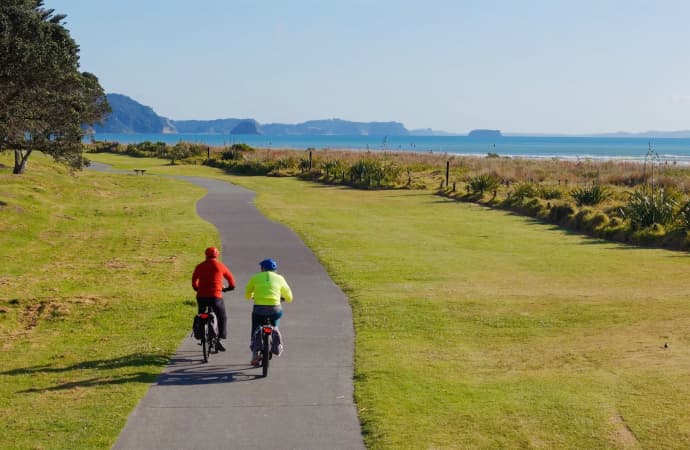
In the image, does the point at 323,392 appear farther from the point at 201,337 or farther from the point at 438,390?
the point at 201,337

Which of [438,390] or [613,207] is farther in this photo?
[613,207]

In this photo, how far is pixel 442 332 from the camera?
1297cm

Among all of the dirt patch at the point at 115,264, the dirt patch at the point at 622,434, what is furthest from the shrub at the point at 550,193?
the dirt patch at the point at 622,434

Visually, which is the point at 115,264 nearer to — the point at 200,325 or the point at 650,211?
the point at 200,325

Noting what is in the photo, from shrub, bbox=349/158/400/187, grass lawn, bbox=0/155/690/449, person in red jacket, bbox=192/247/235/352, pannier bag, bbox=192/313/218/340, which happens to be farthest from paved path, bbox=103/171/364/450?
shrub, bbox=349/158/400/187

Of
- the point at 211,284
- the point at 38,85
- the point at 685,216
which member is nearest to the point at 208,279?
the point at 211,284

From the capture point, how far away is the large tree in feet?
66.8

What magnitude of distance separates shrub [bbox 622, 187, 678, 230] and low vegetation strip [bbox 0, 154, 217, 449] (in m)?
13.9

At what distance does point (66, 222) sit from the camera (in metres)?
31.2

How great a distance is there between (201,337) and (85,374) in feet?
5.20

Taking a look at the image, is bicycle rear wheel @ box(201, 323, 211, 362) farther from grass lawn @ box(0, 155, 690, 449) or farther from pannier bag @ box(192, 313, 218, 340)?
grass lawn @ box(0, 155, 690, 449)

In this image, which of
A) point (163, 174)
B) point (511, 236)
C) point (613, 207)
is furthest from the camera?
point (163, 174)

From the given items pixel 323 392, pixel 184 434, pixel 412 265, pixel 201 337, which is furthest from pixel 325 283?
pixel 184 434

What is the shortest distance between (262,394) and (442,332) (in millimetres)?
4266
